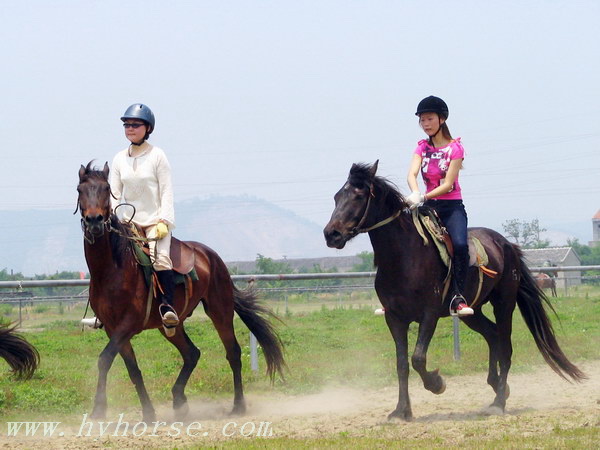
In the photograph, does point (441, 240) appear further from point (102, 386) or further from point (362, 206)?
point (102, 386)

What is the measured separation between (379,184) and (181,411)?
3.30 metres

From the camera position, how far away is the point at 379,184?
950 centimetres

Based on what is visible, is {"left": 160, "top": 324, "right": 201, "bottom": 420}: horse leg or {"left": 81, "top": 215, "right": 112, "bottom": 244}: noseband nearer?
{"left": 81, "top": 215, "right": 112, "bottom": 244}: noseband

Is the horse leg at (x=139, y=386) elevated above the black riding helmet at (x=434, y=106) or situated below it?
below

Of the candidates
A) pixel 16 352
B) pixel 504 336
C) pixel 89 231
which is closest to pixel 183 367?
pixel 16 352

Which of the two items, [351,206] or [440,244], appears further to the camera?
[440,244]

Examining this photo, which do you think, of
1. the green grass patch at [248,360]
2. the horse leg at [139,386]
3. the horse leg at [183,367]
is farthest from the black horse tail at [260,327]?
the horse leg at [139,386]

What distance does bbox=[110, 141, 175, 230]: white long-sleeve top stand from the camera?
31.9 feet

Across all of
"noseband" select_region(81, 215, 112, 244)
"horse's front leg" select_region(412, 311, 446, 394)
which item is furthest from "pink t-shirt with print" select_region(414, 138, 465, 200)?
"noseband" select_region(81, 215, 112, 244)

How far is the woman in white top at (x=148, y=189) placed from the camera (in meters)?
9.66

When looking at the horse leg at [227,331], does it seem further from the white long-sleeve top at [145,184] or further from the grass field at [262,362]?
the white long-sleeve top at [145,184]

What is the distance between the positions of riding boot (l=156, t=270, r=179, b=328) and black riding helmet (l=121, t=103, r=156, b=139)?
1.58 meters

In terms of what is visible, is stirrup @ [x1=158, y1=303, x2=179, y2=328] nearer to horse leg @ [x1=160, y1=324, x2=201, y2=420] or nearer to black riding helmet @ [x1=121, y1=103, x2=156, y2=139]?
horse leg @ [x1=160, y1=324, x2=201, y2=420]

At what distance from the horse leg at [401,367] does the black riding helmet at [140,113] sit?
320 centimetres
